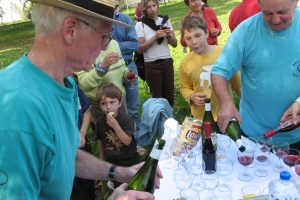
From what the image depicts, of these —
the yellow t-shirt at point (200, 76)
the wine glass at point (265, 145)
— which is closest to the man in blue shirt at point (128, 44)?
the yellow t-shirt at point (200, 76)

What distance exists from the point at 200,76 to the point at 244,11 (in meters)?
1.53

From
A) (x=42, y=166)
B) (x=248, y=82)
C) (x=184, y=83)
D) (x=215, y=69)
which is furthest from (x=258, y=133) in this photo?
(x=42, y=166)

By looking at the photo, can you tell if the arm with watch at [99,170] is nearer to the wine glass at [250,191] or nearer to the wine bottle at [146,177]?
the wine bottle at [146,177]

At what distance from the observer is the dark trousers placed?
217 inches

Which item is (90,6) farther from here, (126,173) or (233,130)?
(233,130)

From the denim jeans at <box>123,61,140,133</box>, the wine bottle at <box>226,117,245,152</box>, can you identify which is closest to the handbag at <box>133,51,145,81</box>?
the denim jeans at <box>123,61,140,133</box>

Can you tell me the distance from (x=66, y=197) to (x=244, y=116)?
6.83 ft

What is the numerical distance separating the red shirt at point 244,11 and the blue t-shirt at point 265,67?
1589 millimetres

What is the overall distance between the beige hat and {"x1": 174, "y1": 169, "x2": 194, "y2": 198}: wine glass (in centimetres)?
129

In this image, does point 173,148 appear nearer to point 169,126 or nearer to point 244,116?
point 169,126

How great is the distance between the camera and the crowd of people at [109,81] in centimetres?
130

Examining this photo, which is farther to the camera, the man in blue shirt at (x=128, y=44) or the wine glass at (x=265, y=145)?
the man in blue shirt at (x=128, y=44)

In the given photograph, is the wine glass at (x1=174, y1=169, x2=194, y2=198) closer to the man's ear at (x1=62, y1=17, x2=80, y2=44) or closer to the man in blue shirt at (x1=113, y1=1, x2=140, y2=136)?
the man's ear at (x1=62, y1=17, x2=80, y2=44)

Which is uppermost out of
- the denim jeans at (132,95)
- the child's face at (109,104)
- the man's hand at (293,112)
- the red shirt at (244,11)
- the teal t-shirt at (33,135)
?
the red shirt at (244,11)
